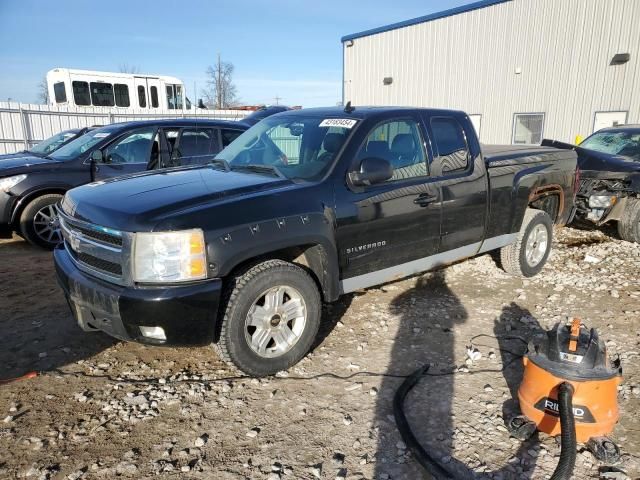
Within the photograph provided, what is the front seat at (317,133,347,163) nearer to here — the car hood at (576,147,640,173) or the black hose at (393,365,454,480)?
the black hose at (393,365,454,480)

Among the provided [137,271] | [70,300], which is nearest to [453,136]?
[137,271]

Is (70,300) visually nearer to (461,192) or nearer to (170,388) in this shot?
(170,388)

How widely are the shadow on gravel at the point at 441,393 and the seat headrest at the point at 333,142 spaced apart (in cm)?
168

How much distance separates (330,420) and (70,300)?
6.52 ft

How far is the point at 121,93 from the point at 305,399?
18140mm

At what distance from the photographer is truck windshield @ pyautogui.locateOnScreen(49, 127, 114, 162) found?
Answer: 7012mm

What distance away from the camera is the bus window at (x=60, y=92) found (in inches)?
680

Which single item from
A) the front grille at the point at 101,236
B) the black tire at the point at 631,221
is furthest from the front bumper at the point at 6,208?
the black tire at the point at 631,221

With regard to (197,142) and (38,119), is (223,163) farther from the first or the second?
(38,119)

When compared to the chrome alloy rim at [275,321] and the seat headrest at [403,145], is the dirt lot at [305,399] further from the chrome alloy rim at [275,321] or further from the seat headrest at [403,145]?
the seat headrest at [403,145]

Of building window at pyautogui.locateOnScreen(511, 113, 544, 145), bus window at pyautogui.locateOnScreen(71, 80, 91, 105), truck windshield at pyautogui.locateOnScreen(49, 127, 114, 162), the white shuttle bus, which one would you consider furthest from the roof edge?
truck windshield at pyautogui.locateOnScreen(49, 127, 114, 162)

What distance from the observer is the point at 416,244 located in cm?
408

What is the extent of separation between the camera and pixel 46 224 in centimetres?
671

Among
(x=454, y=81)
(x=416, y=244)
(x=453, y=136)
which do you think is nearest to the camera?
(x=416, y=244)
